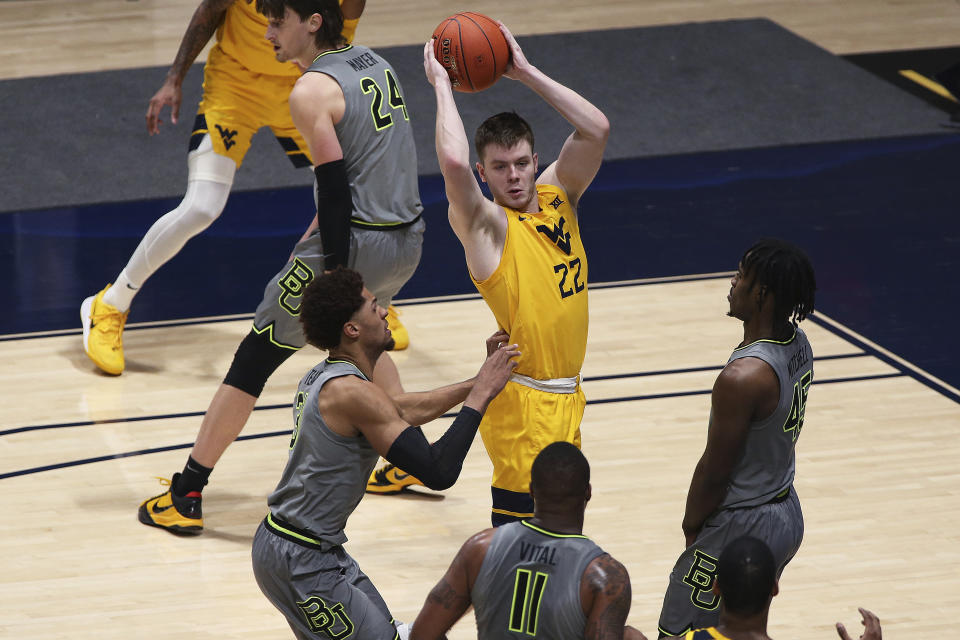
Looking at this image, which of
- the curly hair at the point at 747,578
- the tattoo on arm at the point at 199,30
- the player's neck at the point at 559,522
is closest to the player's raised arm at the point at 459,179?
the player's neck at the point at 559,522

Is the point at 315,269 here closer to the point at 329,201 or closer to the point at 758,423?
the point at 329,201

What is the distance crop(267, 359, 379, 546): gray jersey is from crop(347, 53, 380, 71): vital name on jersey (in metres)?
1.57

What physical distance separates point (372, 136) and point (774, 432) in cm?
201

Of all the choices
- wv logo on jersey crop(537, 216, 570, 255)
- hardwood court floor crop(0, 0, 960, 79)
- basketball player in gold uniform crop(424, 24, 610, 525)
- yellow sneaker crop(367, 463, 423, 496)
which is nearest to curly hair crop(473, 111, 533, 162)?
basketball player in gold uniform crop(424, 24, 610, 525)

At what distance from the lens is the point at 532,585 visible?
118 inches

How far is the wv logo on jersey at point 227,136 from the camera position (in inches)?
242

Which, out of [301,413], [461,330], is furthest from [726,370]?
[461,330]

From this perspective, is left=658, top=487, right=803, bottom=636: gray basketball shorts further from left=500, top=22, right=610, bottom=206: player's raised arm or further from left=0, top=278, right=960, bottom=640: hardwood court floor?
left=500, top=22, right=610, bottom=206: player's raised arm

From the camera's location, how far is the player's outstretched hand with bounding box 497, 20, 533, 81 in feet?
13.6

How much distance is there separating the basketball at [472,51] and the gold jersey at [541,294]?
486 mm

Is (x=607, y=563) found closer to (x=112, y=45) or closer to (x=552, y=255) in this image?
(x=552, y=255)

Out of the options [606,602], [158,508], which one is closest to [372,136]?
[158,508]

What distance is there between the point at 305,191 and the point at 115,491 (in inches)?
147

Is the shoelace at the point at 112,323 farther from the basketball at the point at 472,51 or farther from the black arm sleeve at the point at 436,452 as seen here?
the black arm sleeve at the point at 436,452
